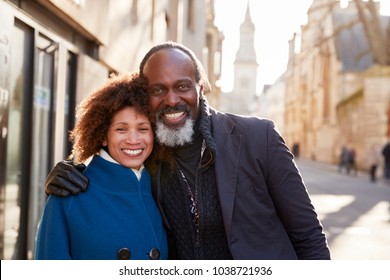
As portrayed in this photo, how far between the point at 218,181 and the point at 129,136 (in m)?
0.37

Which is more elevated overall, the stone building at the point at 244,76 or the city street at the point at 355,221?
the stone building at the point at 244,76

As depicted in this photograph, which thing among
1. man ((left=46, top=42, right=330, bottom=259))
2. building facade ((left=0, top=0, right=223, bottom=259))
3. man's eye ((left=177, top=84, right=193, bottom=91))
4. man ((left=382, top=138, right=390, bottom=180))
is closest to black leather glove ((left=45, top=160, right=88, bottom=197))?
man ((left=46, top=42, right=330, bottom=259))

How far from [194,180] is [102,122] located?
411 millimetres

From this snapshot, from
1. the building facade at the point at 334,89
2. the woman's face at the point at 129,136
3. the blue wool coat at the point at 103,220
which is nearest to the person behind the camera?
the blue wool coat at the point at 103,220

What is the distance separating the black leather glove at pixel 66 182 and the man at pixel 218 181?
1.13 feet

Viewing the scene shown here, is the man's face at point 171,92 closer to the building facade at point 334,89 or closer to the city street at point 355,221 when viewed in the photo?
the city street at point 355,221

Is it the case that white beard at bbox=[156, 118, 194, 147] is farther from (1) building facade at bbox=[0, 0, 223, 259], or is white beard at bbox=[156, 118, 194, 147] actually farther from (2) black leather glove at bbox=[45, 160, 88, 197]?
(1) building facade at bbox=[0, 0, 223, 259]

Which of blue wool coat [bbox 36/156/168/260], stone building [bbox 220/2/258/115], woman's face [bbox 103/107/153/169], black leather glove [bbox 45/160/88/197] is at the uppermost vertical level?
stone building [bbox 220/2/258/115]

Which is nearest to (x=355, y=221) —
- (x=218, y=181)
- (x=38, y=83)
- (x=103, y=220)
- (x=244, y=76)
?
(x=38, y=83)

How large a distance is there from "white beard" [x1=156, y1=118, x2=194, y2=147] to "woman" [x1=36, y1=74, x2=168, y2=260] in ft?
0.19

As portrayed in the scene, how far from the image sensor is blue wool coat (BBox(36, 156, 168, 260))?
6.49 feet

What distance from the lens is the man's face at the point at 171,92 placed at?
225 cm

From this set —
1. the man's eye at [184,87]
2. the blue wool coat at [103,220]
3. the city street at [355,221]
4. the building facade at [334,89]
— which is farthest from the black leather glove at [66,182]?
the building facade at [334,89]

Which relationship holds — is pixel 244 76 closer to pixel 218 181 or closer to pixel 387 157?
pixel 387 157
